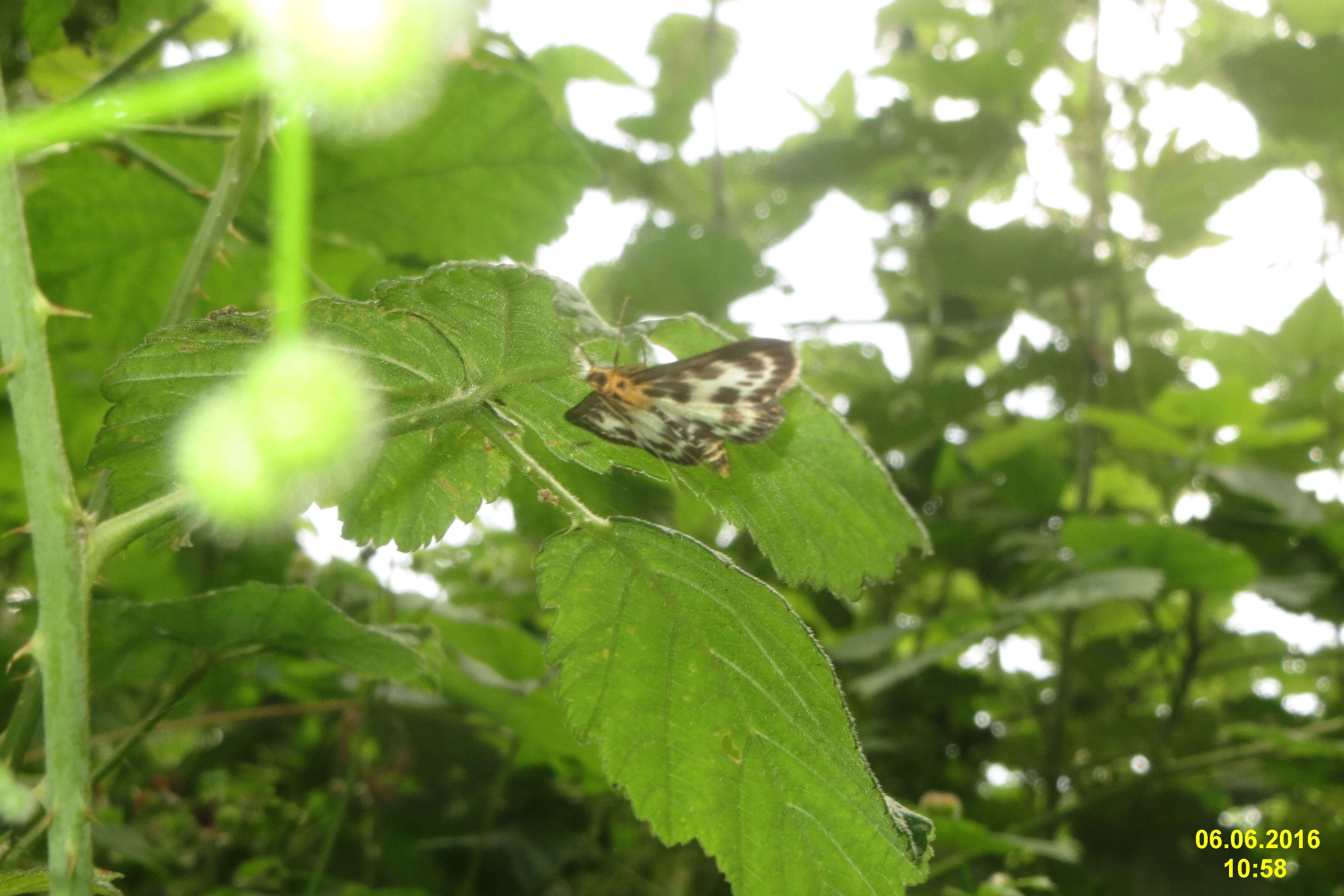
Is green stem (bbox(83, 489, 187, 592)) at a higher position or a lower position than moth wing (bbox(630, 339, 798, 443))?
lower

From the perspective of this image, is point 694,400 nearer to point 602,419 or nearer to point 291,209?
point 602,419

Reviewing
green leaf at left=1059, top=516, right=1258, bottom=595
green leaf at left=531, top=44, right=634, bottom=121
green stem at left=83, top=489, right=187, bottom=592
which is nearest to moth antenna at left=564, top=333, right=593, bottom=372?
green stem at left=83, top=489, right=187, bottom=592

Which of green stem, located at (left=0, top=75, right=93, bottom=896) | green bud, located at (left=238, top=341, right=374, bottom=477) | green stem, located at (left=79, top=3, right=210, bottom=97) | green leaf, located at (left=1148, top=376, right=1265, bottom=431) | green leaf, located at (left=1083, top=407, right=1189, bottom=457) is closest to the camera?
green stem, located at (left=0, top=75, right=93, bottom=896)

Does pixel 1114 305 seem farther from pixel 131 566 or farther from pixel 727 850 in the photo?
pixel 131 566

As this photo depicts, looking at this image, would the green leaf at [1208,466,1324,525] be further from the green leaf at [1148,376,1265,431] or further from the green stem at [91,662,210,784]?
the green stem at [91,662,210,784]

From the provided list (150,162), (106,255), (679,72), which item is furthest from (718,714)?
(679,72)
